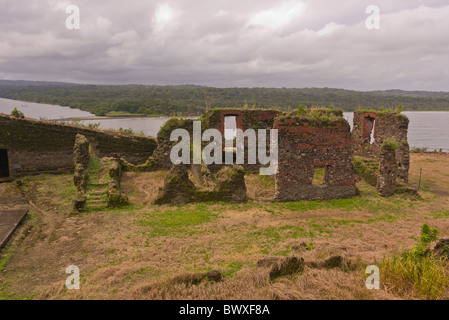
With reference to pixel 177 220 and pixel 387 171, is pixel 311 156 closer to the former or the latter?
pixel 387 171

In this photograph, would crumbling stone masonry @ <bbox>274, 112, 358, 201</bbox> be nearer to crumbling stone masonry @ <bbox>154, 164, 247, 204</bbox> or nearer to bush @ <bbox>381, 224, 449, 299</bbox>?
crumbling stone masonry @ <bbox>154, 164, 247, 204</bbox>

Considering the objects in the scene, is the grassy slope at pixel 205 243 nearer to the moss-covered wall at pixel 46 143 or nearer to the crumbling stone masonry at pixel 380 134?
the crumbling stone masonry at pixel 380 134

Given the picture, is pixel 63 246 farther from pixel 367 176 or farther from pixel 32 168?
pixel 367 176

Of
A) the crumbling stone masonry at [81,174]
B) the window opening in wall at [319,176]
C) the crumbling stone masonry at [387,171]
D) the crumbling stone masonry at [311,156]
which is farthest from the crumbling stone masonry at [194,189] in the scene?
the crumbling stone masonry at [387,171]

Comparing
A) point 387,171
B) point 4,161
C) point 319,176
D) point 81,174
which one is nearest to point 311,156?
point 387,171

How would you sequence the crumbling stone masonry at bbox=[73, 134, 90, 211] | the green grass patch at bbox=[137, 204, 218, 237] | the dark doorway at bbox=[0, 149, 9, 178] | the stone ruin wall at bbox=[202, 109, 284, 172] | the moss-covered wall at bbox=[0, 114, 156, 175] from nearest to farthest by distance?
the green grass patch at bbox=[137, 204, 218, 237]
the crumbling stone masonry at bbox=[73, 134, 90, 211]
the moss-covered wall at bbox=[0, 114, 156, 175]
the dark doorway at bbox=[0, 149, 9, 178]
the stone ruin wall at bbox=[202, 109, 284, 172]

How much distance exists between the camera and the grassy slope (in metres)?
5.94

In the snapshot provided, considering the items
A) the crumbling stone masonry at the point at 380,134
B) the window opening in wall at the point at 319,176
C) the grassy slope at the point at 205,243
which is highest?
the crumbling stone masonry at the point at 380,134

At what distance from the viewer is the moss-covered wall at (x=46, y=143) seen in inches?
720

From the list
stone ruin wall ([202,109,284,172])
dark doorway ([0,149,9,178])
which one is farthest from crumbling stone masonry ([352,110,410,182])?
dark doorway ([0,149,9,178])

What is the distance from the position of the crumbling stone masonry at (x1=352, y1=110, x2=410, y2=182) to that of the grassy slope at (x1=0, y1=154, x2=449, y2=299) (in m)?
2.98

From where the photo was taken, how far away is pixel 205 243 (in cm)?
928

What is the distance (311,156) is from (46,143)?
676 inches

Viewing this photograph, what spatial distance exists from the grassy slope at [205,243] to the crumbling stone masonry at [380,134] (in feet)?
9.78
